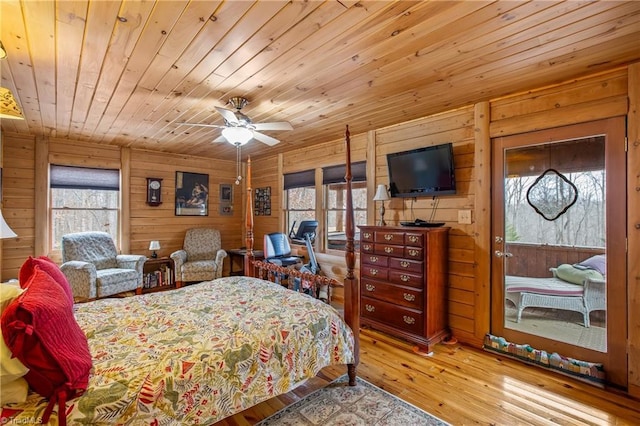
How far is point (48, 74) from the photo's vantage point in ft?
7.80

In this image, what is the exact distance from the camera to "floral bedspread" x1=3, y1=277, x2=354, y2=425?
4.37 feet

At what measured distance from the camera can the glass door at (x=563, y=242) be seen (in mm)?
2379

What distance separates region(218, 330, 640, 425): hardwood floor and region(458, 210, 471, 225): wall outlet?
4.15ft

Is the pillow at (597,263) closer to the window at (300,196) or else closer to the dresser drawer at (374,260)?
the dresser drawer at (374,260)

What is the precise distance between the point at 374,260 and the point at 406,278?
0.43 meters

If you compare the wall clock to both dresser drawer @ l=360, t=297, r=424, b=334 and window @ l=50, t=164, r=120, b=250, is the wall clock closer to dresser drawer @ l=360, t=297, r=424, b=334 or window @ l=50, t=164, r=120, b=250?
window @ l=50, t=164, r=120, b=250

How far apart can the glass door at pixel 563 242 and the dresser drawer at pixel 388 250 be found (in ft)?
2.94

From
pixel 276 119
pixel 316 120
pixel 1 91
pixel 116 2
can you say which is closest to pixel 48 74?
pixel 1 91

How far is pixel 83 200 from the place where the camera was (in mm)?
4828

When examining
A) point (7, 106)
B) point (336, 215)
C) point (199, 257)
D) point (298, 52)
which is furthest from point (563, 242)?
point (199, 257)

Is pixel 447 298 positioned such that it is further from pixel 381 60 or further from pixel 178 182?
pixel 178 182

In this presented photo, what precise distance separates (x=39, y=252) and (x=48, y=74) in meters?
3.21

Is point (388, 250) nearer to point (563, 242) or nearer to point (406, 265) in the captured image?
point (406, 265)

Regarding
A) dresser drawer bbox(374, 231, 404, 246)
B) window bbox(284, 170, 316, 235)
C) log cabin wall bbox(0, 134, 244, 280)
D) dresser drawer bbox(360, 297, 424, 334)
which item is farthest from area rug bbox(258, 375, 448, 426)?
log cabin wall bbox(0, 134, 244, 280)
